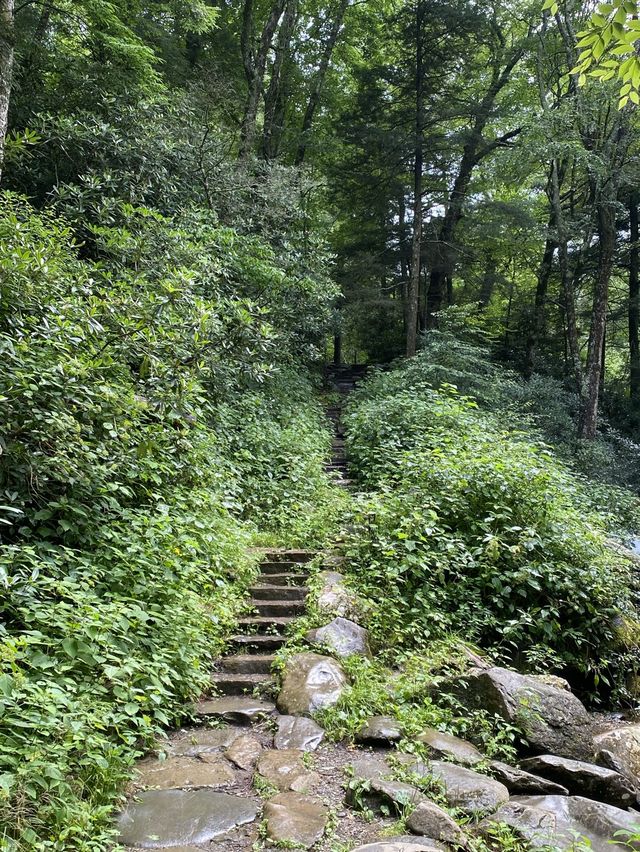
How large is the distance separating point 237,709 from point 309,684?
1.84 feet

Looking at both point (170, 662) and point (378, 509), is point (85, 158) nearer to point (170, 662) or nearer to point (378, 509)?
point (378, 509)

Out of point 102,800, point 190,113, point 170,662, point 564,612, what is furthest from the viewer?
point 190,113

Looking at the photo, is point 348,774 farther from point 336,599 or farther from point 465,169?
point 465,169

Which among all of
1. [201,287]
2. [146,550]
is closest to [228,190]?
[201,287]

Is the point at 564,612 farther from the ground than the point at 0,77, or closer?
closer

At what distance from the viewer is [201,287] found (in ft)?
26.3

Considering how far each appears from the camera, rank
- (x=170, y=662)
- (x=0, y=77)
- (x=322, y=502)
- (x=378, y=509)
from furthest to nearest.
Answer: (x=322, y=502) → (x=378, y=509) → (x=0, y=77) → (x=170, y=662)

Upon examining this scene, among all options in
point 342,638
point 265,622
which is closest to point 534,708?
point 342,638

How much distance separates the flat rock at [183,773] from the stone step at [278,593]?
217cm

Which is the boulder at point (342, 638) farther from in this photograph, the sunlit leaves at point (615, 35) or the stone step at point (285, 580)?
the sunlit leaves at point (615, 35)

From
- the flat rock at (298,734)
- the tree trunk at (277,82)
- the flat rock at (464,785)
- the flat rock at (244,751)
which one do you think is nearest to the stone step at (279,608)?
the flat rock at (298,734)

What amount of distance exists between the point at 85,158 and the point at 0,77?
3684 mm

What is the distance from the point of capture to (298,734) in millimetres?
3520

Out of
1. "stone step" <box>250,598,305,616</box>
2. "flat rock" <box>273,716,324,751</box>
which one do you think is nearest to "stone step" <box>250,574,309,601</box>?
"stone step" <box>250,598,305,616</box>
